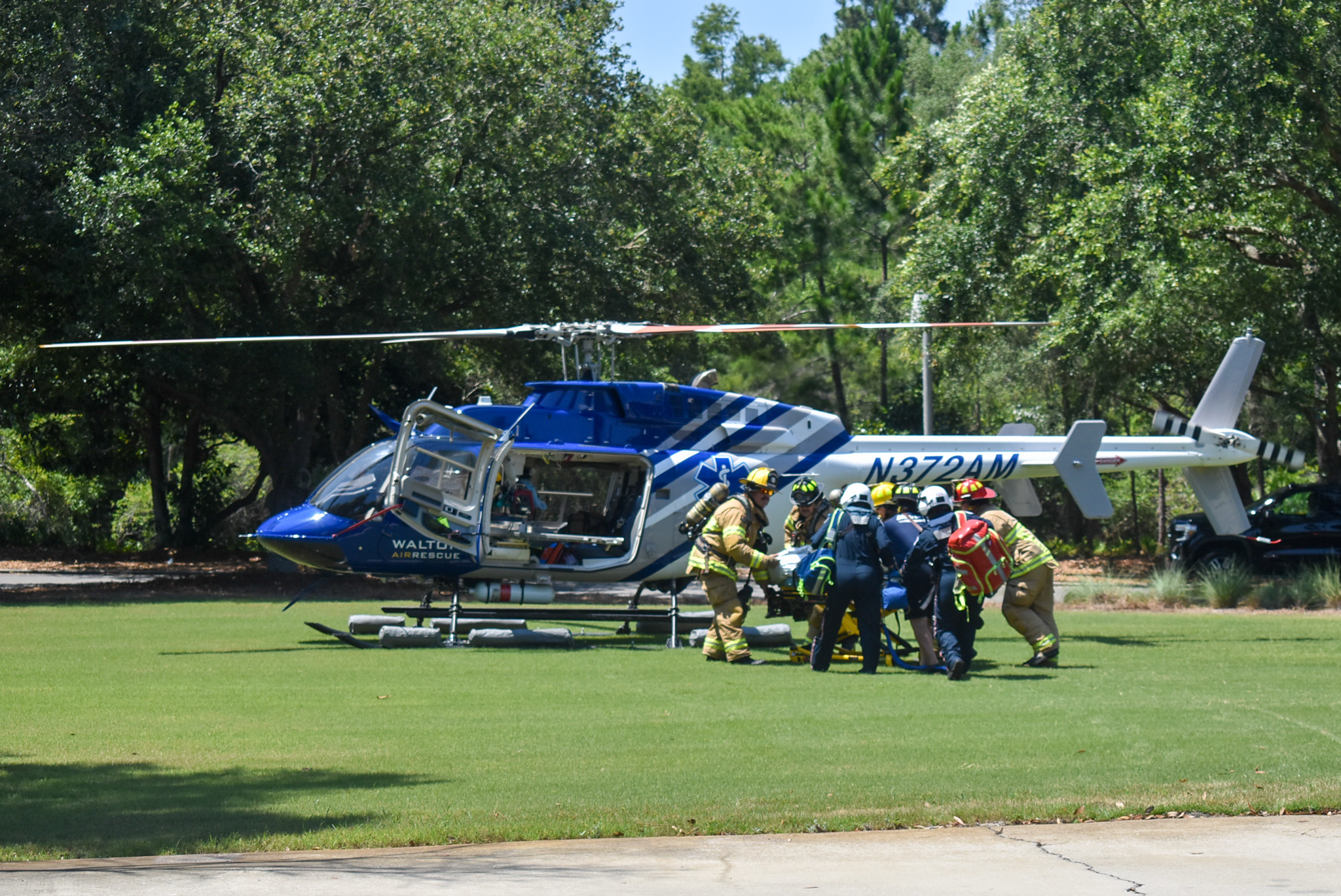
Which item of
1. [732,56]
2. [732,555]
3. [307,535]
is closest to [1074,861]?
[732,555]

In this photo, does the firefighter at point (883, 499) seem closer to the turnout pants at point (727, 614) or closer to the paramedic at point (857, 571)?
the paramedic at point (857, 571)

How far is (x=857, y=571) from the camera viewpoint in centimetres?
1295

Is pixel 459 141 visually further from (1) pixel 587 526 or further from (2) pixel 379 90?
(1) pixel 587 526

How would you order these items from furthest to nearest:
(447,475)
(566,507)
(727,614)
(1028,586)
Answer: (566,507) < (447,475) < (727,614) < (1028,586)

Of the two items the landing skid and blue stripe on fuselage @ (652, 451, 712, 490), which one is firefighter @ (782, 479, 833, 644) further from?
the landing skid

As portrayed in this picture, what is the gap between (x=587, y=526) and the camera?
17.2m

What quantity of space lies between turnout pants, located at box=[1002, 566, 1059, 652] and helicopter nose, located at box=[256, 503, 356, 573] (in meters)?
7.30

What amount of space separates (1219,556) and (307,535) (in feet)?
57.6

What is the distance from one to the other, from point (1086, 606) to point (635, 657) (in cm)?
1104

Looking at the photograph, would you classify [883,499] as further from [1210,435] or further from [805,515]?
[1210,435]

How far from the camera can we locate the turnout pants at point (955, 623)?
12.8m

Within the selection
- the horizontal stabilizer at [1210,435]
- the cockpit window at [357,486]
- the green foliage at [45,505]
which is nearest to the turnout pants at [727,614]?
the cockpit window at [357,486]

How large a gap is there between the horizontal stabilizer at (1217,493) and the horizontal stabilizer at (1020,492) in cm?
234

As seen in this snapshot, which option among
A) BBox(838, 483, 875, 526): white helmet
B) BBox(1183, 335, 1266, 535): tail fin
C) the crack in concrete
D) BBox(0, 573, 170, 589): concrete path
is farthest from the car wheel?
the crack in concrete
